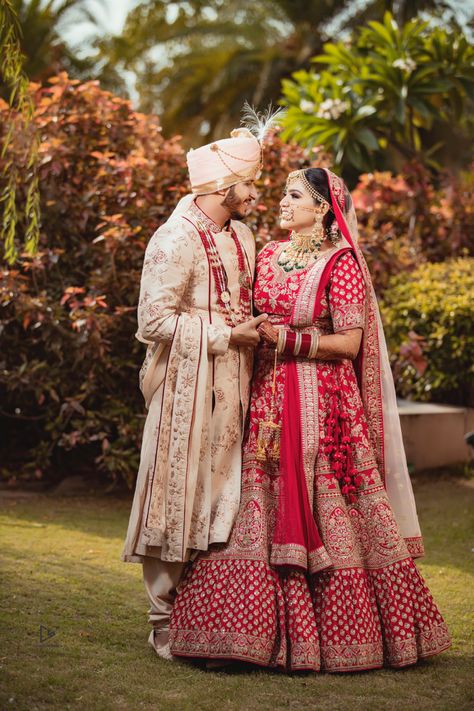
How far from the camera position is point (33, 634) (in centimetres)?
396

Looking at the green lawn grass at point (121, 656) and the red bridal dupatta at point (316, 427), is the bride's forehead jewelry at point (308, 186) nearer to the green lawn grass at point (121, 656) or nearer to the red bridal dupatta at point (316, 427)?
the red bridal dupatta at point (316, 427)

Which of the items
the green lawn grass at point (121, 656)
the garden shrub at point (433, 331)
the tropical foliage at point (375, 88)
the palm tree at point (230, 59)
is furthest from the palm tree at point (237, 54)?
the green lawn grass at point (121, 656)

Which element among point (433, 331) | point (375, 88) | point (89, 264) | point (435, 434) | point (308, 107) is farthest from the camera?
point (375, 88)

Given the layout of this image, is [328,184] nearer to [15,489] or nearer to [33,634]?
[33,634]

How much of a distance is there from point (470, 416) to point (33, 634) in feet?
16.1

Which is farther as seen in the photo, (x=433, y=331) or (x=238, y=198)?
(x=433, y=331)

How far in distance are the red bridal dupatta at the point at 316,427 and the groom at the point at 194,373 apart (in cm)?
21

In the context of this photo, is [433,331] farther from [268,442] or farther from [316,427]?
[268,442]

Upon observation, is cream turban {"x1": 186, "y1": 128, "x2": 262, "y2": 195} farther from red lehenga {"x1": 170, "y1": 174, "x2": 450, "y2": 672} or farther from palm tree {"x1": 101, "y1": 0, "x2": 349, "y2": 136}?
palm tree {"x1": 101, "y1": 0, "x2": 349, "y2": 136}

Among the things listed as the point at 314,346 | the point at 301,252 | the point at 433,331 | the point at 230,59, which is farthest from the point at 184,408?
the point at 230,59

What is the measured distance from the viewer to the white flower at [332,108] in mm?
9675

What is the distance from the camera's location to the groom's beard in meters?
3.97

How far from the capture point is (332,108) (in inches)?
382

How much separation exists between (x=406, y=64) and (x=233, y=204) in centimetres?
644
